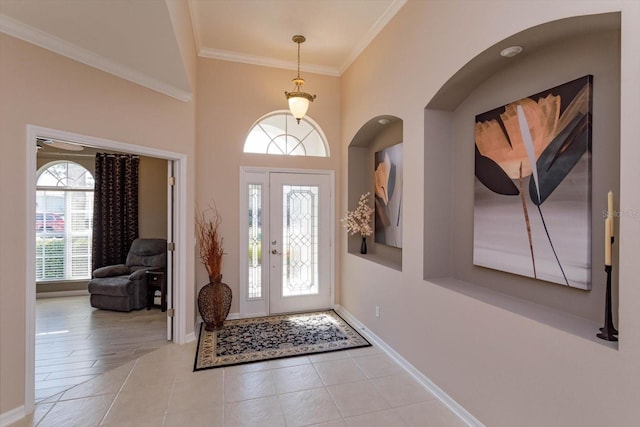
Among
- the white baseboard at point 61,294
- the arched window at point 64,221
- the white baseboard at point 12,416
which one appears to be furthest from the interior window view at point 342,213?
the arched window at point 64,221

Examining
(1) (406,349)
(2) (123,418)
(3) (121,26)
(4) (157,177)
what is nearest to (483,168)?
(1) (406,349)

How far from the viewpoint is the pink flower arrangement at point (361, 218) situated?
4562 mm

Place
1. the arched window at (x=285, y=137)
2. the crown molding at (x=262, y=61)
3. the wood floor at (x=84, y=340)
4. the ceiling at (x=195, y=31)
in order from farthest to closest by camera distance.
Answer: the arched window at (x=285, y=137) → the crown molding at (x=262, y=61) → the wood floor at (x=84, y=340) → the ceiling at (x=195, y=31)

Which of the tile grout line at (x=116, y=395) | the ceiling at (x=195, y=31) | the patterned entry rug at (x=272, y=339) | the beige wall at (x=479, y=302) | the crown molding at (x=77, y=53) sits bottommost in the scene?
the tile grout line at (x=116, y=395)

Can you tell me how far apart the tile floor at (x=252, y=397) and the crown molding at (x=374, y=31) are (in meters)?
3.70

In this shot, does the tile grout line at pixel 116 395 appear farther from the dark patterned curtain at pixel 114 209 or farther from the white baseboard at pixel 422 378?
the dark patterned curtain at pixel 114 209

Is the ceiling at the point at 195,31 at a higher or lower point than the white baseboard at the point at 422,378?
higher

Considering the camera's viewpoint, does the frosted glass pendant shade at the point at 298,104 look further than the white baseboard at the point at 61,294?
No

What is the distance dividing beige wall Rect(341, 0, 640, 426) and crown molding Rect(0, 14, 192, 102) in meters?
2.47

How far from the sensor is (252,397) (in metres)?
2.79

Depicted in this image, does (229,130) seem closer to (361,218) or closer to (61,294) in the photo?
(361,218)

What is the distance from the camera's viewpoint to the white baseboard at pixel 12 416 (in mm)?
2408

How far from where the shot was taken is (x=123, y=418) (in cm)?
250

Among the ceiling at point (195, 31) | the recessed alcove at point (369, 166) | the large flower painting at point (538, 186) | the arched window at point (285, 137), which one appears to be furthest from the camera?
the arched window at point (285, 137)
